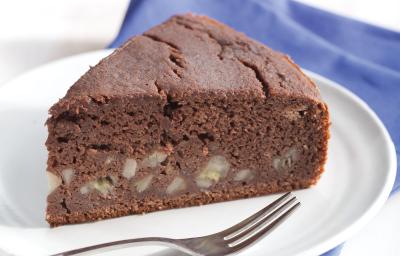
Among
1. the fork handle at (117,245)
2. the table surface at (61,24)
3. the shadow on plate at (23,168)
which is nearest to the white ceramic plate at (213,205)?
the shadow on plate at (23,168)

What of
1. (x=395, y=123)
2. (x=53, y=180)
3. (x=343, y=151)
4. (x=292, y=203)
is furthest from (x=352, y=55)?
(x=53, y=180)

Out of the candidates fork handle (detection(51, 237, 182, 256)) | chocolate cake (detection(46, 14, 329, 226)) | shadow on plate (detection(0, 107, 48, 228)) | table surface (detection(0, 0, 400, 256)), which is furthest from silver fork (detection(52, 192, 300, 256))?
table surface (detection(0, 0, 400, 256))

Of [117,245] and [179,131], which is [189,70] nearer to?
[179,131]

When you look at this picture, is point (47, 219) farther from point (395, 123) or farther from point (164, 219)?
point (395, 123)

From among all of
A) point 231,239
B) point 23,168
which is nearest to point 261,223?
point 231,239

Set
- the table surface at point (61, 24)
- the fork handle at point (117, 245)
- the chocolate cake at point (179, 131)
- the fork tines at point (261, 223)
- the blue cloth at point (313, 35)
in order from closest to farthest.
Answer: the fork handle at point (117, 245) → the fork tines at point (261, 223) → the chocolate cake at point (179, 131) → the blue cloth at point (313, 35) → the table surface at point (61, 24)

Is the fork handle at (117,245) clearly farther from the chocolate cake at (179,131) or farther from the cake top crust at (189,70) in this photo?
the cake top crust at (189,70)
